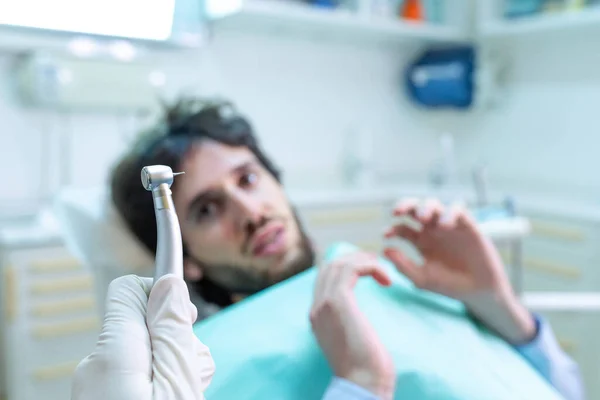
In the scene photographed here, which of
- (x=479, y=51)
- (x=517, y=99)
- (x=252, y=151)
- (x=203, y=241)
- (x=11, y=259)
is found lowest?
(x=11, y=259)

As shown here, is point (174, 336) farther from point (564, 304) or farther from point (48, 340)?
point (48, 340)

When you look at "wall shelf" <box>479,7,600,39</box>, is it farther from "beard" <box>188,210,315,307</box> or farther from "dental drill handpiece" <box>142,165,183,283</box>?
"dental drill handpiece" <box>142,165,183,283</box>

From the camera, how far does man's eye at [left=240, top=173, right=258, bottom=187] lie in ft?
3.09

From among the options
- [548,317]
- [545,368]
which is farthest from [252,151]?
[548,317]

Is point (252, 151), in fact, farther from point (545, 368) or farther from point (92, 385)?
point (92, 385)

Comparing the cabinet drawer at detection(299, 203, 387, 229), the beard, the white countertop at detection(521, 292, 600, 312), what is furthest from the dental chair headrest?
the cabinet drawer at detection(299, 203, 387, 229)

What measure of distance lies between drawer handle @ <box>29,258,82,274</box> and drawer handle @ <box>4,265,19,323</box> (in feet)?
0.17

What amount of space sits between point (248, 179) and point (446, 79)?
216cm

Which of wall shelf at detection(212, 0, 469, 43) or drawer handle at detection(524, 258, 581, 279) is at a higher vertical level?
wall shelf at detection(212, 0, 469, 43)

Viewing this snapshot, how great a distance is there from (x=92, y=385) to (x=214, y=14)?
222cm

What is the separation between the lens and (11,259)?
5.48ft

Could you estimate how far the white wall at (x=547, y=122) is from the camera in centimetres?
259

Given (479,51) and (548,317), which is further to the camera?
(479,51)

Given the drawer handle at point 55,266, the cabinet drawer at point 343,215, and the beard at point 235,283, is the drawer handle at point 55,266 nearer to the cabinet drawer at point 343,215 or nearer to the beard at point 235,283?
the cabinet drawer at point 343,215
